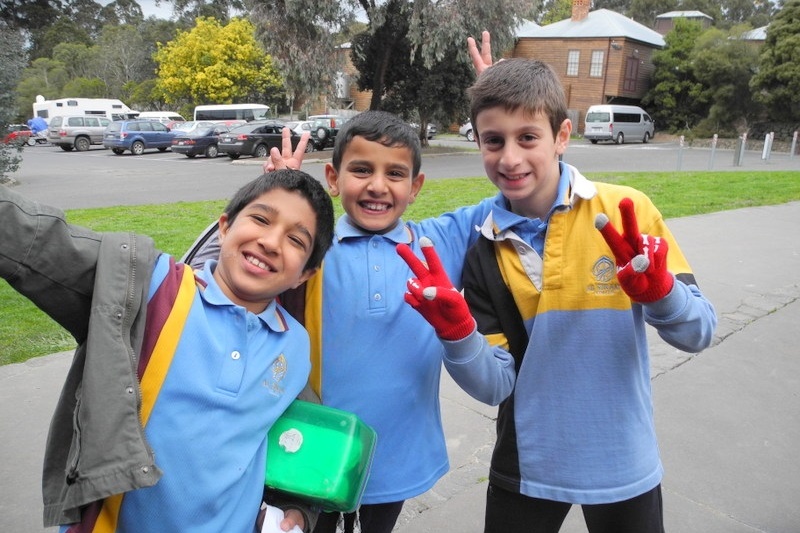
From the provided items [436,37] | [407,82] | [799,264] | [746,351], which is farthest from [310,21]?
[746,351]

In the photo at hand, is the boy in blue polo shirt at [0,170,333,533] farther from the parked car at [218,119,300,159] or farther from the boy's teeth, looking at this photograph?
the parked car at [218,119,300,159]

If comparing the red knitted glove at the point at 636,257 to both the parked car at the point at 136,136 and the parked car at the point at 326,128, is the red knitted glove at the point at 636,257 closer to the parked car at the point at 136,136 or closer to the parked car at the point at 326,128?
the parked car at the point at 326,128

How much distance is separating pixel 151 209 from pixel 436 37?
1139 centimetres

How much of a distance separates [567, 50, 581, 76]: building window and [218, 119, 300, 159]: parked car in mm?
22360

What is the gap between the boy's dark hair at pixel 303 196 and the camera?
5.54 ft

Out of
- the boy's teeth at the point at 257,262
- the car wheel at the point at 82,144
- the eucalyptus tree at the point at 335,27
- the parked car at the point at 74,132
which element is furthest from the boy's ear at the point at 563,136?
the car wheel at the point at 82,144

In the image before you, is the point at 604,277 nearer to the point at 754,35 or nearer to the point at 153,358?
the point at 153,358

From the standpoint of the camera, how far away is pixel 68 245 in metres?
1.22

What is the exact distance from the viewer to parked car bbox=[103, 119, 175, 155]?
24.3m

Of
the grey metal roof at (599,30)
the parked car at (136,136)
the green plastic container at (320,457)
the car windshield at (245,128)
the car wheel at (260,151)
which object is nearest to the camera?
the green plastic container at (320,457)

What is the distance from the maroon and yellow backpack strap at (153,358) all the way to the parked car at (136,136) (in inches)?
1007

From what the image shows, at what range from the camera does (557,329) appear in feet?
5.39

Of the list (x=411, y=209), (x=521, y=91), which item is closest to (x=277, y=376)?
(x=521, y=91)

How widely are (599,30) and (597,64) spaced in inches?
77.1
